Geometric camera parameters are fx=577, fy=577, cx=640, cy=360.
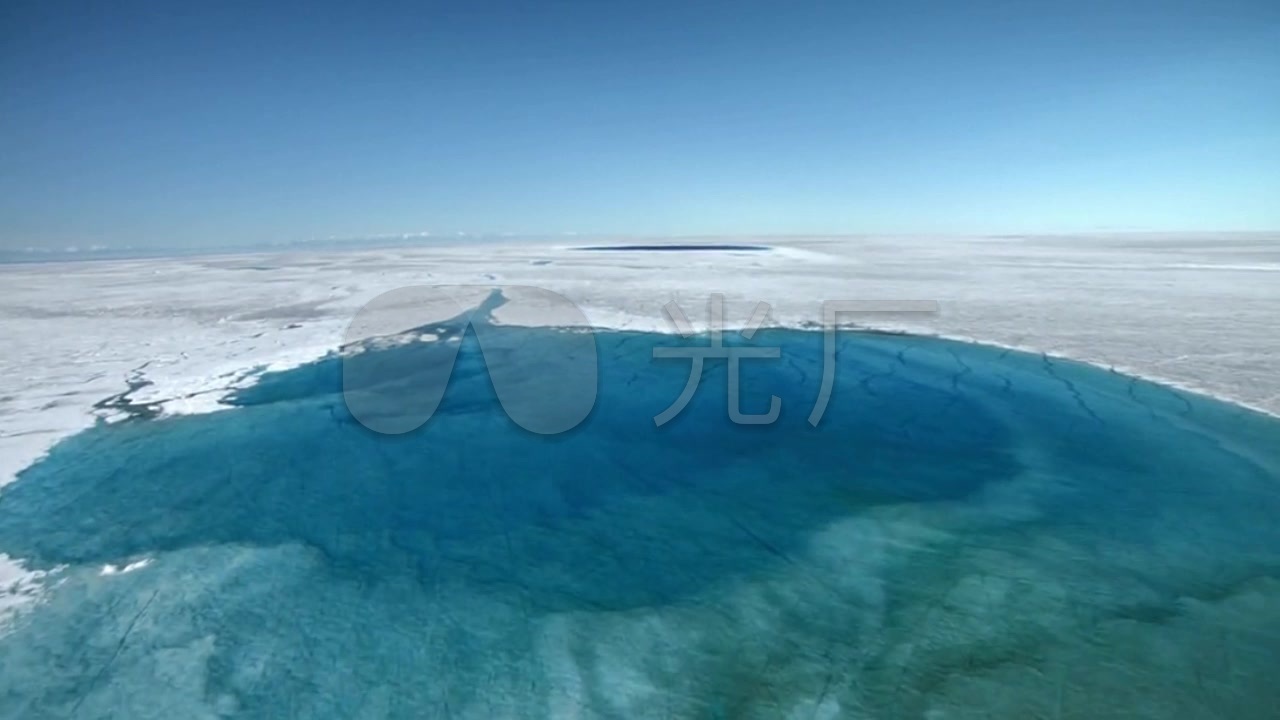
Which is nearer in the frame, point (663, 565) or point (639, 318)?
point (663, 565)

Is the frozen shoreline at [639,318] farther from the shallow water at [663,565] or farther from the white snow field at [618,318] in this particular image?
the shallow water at [663,565]

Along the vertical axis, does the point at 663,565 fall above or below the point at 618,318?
below

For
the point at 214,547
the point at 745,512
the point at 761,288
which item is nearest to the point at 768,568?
the point at 745,512

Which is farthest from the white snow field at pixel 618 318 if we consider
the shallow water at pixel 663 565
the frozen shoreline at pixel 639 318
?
the shallow water at pixel 663 565

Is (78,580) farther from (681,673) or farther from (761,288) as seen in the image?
(761,288)

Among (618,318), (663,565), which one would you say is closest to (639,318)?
(618,318)

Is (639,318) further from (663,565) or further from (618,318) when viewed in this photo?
(663,565)

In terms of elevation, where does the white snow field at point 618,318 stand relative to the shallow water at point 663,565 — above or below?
above

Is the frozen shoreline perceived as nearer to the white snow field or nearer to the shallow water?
the white snow field

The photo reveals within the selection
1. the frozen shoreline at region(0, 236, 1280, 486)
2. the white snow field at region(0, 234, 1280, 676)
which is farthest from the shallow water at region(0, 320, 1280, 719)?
the frozen shoreline at region(0, 236, 1280, 486)
